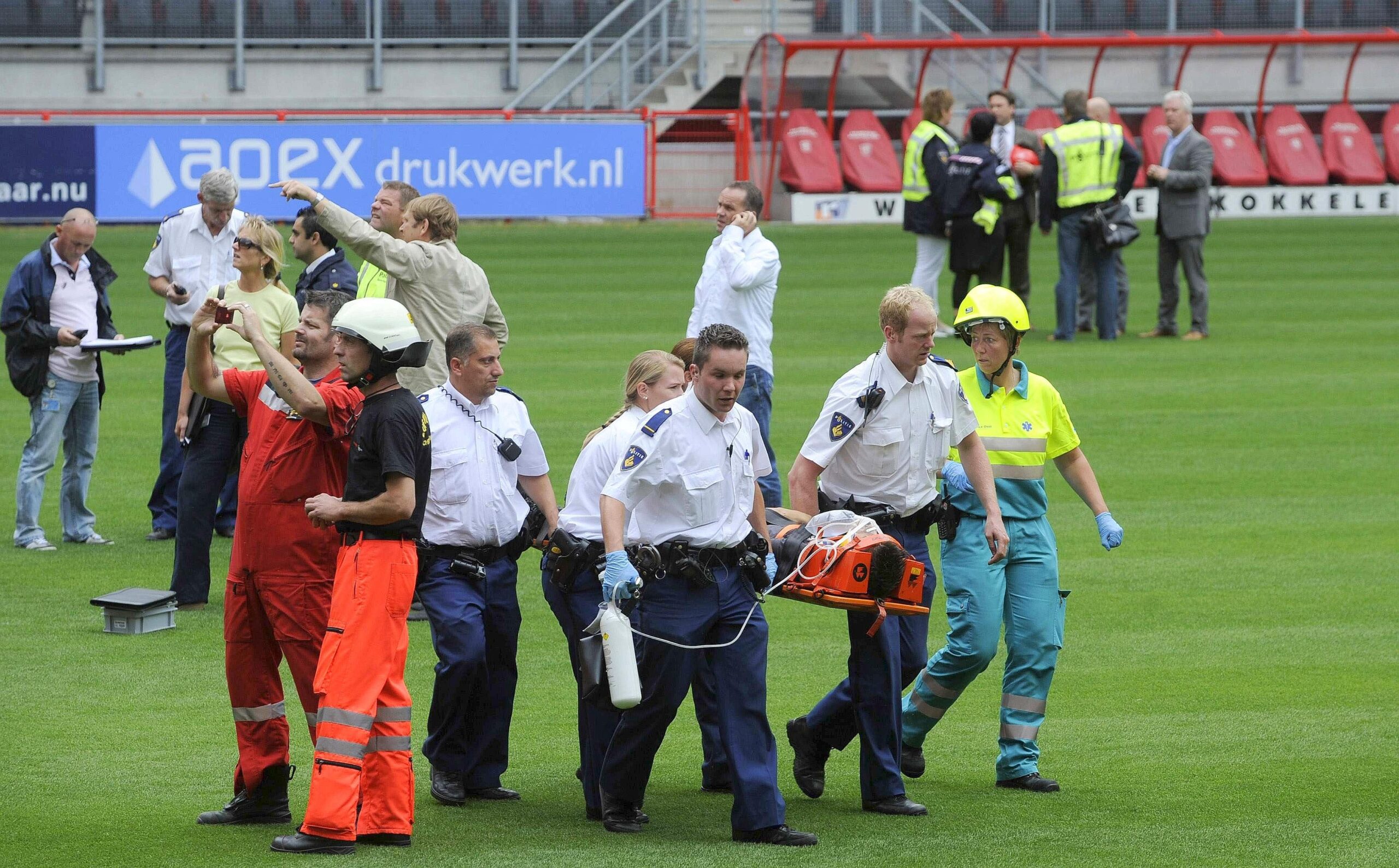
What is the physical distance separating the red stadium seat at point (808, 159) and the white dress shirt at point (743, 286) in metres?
18.3

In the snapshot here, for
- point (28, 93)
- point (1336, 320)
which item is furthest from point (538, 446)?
point (28, 93)

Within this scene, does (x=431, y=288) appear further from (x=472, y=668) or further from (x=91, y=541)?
(x=91, y=541)

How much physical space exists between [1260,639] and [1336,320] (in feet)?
37.2

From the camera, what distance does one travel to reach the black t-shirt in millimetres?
5875

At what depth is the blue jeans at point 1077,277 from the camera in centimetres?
1786

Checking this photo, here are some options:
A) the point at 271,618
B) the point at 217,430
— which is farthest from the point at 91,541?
the point at 271,618

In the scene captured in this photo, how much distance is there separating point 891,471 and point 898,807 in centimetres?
129

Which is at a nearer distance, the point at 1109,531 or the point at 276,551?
the point at 276,551

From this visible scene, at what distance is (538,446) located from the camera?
712cm

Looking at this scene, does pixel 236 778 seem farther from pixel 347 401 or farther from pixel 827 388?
pixel 827 388

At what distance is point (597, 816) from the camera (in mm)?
6617

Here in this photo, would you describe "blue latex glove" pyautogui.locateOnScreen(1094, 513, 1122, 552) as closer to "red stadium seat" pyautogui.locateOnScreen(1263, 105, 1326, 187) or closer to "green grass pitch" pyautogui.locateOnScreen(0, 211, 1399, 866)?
"green grass pitch" pyautogui.locateOnScreen(0, 211, 1399, 866)

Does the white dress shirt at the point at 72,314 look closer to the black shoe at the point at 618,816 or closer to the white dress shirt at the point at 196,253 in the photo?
the white dress shirt at the point at 196,253

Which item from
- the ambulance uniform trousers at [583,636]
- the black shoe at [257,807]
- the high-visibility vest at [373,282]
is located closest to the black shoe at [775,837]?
the ambulance uniform trousers at [583,636]
